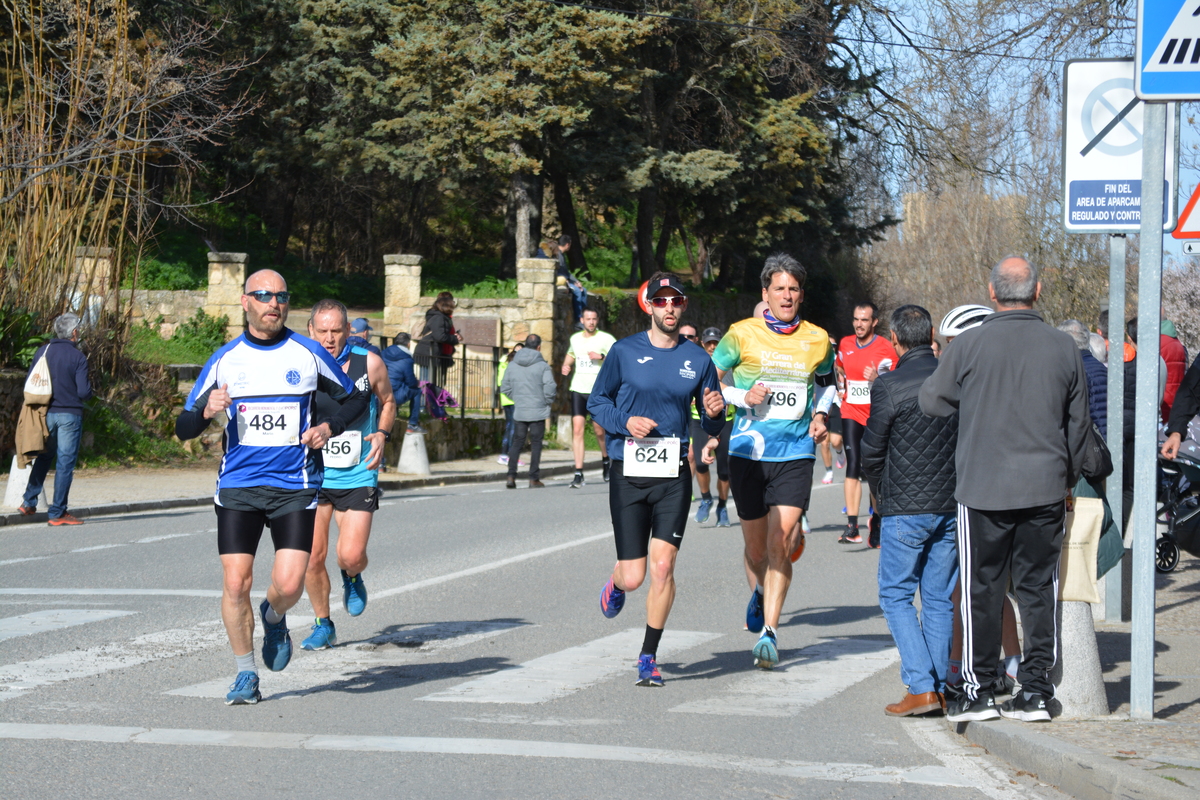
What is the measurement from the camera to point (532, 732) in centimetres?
609

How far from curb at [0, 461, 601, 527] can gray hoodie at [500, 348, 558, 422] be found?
2094mm

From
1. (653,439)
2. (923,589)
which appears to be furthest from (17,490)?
(923,589)

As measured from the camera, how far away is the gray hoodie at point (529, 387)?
1909 centimetres

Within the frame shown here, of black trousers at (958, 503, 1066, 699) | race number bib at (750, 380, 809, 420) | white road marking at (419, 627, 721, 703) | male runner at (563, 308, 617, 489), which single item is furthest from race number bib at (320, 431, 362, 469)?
male runner at (563, 308, 617, 489)

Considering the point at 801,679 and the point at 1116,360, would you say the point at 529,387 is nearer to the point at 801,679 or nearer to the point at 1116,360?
the point at 1116,360

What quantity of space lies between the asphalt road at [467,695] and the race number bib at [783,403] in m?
1.35

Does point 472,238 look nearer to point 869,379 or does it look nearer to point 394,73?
point 394,73

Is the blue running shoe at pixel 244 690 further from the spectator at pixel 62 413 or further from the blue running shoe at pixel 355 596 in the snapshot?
the spectator at pixel 62 413

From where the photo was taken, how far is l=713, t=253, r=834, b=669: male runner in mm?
7684

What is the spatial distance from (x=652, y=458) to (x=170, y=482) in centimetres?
1304

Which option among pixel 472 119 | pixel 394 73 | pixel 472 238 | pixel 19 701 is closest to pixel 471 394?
pixel 472 119

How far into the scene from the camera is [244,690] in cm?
659

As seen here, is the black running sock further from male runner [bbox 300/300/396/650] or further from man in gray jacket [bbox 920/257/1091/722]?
male runner [bbox 300/300/396/650]

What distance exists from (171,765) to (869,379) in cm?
877
